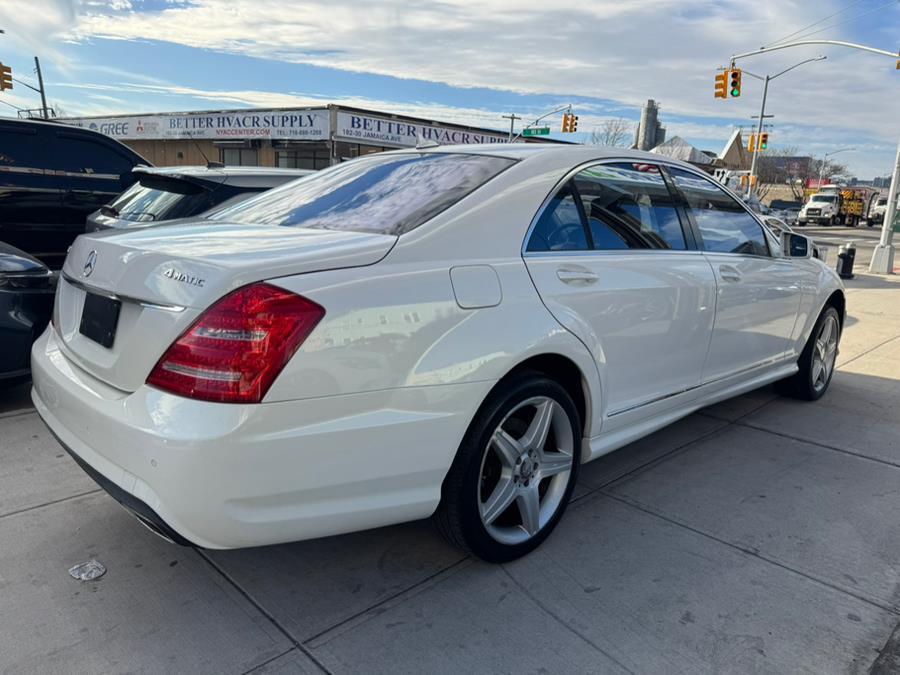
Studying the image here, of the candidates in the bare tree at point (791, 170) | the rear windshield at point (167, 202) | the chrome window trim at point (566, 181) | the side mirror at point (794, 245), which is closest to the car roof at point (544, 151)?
the chrome window trim at point (566, 181)

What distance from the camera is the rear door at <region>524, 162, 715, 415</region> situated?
278cm

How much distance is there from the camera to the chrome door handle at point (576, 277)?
2727 mm

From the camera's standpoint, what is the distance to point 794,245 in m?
4.51

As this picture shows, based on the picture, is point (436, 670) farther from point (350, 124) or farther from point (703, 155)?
point (703, 155)

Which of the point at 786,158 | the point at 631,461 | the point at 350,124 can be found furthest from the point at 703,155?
the point at 631,461

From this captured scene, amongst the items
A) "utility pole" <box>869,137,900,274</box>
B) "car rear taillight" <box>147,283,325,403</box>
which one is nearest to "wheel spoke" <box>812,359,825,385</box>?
"car rear taillight" <box>147,283,325,403</box>

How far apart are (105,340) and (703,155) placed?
56832 millimetres

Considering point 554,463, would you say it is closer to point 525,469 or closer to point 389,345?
point 525,469

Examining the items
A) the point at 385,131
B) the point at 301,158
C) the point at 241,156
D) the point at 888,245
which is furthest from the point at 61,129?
the point at 241,156

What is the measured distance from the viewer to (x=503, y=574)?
2.67 m

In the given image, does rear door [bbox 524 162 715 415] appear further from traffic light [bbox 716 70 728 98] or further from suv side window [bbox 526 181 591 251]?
traffic light [bbox 716 70 728 98]

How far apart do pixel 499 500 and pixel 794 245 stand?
121 inches

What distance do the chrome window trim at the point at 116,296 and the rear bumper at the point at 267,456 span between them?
0.85ft

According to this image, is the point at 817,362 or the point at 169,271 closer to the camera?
the point at 169,271
